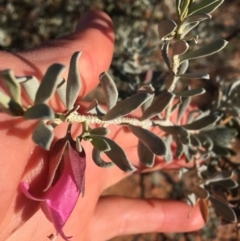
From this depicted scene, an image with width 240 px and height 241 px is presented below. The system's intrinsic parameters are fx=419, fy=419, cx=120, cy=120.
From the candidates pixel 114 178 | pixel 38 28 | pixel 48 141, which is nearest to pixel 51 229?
pixel 114 178

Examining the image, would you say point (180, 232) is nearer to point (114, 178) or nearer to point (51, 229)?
point (114, 178)

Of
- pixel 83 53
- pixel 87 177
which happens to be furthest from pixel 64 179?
pixel 87 177

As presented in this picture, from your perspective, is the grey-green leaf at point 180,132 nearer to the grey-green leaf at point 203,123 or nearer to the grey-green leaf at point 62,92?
the grey-green leaf at point 203,123

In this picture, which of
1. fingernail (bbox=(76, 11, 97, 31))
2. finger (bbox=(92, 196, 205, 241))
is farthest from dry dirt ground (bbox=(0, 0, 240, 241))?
fingernail (bbox=(76, 11, 97, 31))

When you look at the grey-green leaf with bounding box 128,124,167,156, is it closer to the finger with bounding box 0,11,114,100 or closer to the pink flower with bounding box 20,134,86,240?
the pink flower with bounding box 20,134,86,240

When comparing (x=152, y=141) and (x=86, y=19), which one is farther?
(x=86, y=19)

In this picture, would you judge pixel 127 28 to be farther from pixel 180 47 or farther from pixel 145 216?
pixel 180 47
